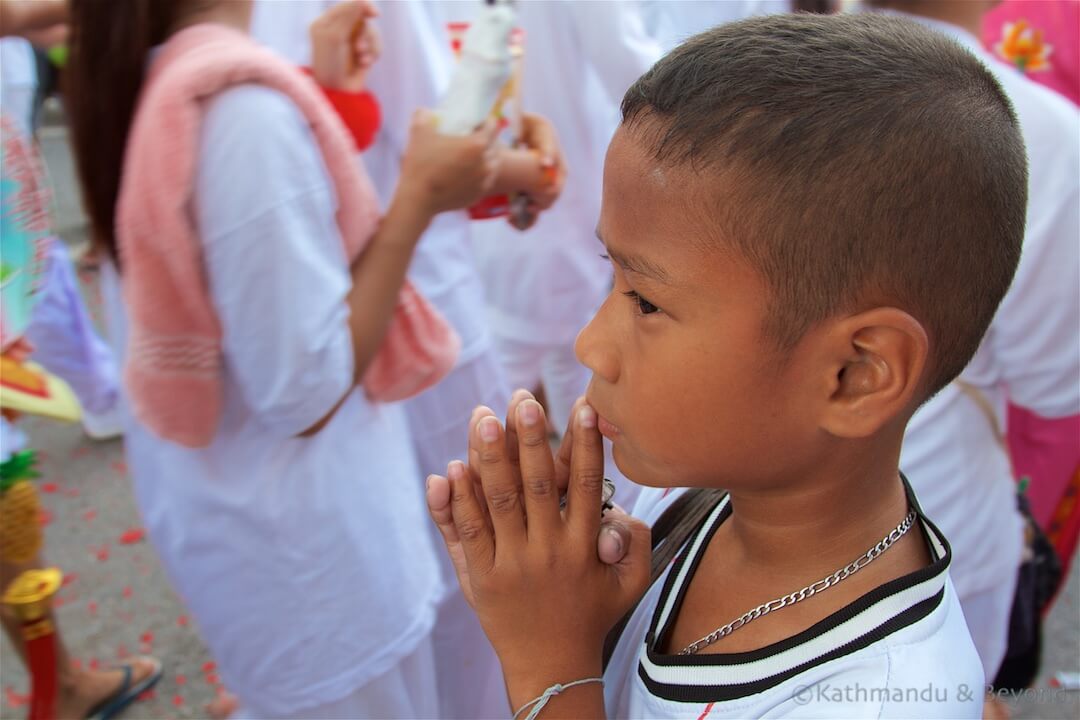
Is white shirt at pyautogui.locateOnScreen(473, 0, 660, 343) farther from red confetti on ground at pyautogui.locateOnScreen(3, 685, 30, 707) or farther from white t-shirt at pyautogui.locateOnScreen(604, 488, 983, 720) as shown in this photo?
white t-shirt at pyautogui.locateOnScreen(604, 488, 983, 720)

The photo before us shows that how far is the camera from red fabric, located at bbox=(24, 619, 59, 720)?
5.70 ft

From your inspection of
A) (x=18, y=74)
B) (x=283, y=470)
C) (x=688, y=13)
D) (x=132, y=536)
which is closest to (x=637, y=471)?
(x=283, y=470)

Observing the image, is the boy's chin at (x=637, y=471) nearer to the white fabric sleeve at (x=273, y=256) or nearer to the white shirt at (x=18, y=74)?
the white fabric sleeve at (x=273, y=256)

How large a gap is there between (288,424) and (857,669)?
3.06ft

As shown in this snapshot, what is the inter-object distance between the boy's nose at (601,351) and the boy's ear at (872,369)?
198mm

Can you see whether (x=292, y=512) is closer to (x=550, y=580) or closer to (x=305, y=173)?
(x=305, y=173)

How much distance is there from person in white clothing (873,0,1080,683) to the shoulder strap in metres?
0.75

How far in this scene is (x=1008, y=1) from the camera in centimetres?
299

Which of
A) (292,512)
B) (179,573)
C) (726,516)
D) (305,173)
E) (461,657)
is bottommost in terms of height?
(461,657)

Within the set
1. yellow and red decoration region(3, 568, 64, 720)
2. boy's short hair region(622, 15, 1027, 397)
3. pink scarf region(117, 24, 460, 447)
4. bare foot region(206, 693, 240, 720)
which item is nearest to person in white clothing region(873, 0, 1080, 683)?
boy's short hair region(622, 15, 1027, 397)


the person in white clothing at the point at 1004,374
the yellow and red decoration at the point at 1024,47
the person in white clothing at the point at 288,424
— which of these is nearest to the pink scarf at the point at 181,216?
the person in white clothing at the point at 288,424

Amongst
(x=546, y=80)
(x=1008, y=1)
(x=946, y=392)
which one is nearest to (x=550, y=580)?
(x=946, y=392)

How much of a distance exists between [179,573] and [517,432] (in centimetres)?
97

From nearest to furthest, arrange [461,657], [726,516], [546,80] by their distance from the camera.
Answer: [726,516], [461,657], [546,80]
